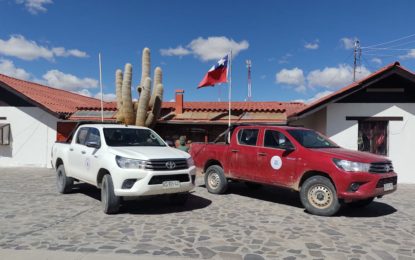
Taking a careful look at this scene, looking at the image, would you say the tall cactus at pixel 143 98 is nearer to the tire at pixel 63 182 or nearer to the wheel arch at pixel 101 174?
the tire at pixel 63 182

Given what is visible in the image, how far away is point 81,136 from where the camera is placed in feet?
30.8

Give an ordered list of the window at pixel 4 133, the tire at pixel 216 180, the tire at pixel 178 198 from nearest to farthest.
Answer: the tire at pixel 178 198
the tire at pixel 216 180
the window at pixel 4 133

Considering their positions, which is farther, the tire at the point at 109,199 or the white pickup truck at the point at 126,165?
the tire at the point at 109,199

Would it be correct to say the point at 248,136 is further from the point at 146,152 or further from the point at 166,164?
the point at 146,152

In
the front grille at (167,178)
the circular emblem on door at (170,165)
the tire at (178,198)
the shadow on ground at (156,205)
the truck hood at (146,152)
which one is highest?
the truck hood at (146,152)

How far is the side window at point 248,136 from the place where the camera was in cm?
937

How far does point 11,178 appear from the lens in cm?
1255

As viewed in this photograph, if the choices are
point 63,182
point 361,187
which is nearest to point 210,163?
point 63,182

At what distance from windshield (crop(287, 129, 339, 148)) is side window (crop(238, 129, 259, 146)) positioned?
96 cm

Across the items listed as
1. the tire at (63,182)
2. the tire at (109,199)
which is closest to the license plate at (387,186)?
the tire at (109,199)

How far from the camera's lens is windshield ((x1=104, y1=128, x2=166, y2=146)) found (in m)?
8.33

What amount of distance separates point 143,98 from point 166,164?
7363 millimetres

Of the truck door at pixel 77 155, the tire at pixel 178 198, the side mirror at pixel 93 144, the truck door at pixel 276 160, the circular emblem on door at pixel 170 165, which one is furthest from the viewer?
the truck door at pixel 77 155

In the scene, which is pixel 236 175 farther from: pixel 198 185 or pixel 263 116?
pixel 263 116
